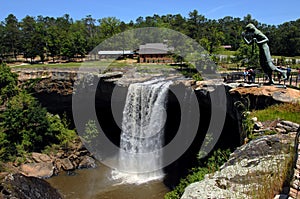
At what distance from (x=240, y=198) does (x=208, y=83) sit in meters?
12.4

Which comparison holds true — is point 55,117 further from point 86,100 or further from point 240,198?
point 240,198

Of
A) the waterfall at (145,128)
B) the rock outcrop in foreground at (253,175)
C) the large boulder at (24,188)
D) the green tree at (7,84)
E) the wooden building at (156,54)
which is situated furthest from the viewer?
the wooden building at (156,54)

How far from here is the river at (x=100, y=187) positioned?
15812mm

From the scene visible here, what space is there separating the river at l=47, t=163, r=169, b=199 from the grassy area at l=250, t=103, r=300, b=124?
777 centimetres

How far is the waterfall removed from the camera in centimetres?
1938

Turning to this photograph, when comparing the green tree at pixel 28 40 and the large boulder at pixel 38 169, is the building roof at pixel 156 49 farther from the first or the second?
the large boulder at pixel 38 169

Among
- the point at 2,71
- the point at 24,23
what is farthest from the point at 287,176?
the point at 24,23

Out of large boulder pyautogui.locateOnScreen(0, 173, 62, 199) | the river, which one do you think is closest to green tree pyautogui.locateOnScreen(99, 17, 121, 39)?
the river

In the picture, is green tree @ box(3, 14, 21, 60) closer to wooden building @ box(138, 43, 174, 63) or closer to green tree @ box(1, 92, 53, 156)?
wooden building @ box(138, 43, 174, 63)

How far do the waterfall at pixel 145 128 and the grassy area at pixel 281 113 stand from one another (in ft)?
29.6

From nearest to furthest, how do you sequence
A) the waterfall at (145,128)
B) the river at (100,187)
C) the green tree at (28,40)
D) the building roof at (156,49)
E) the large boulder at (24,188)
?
the large boulder at (24,188), the river at (100,187), the waterfall at (145,128), the building roof at (156,49), the green tree at (28,40)

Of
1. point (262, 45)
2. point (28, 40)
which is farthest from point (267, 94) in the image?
point (28, 40)

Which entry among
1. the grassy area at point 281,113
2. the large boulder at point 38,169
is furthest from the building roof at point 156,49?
the grassy area at point 281,113

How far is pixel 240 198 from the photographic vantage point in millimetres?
4488
